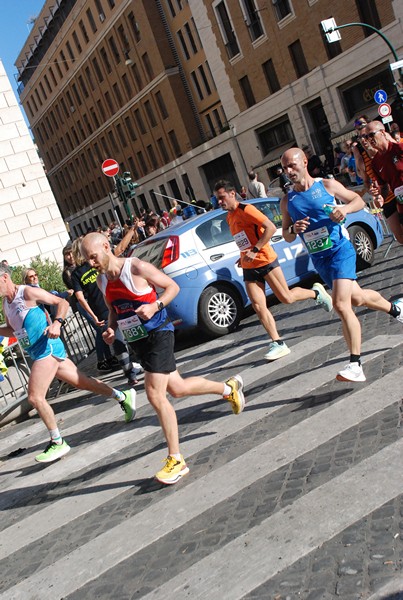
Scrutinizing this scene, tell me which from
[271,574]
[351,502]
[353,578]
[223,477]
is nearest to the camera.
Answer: [353,578]

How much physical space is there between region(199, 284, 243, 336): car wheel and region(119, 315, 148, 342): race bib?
408 centimetres

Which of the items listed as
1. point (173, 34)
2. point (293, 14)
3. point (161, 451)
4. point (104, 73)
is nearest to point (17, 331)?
point (161, 451)

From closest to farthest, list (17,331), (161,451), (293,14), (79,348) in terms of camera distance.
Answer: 1. (161,451)
2. (17,331)
3. (79,348)
4. (293,14)

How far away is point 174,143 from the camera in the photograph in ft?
163

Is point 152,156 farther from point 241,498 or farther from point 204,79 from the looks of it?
point 241,498

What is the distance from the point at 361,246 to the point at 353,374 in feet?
17.5

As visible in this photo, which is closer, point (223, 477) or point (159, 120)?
point (223, 477)

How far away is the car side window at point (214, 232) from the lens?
31.3ft

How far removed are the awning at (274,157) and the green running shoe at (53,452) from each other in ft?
99.5

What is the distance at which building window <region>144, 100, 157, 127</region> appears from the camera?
51.1m

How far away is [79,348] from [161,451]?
19.3ft

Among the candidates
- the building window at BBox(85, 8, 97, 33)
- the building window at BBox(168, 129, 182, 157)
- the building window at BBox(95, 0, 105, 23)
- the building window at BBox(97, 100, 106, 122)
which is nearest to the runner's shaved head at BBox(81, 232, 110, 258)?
the building window at BBox(168, 129, 182, 157)

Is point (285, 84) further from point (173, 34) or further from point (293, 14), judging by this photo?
point (173, 34)

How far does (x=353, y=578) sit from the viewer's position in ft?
10.1
